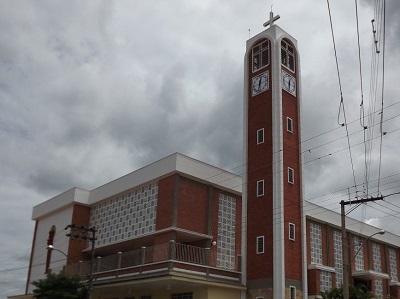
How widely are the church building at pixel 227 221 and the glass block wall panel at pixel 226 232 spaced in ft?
0.23

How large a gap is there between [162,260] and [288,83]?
587 inches

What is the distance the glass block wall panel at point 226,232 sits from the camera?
35.1 meters

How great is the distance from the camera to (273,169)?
106 feet

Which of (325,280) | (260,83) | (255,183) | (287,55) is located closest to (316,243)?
(325,280)

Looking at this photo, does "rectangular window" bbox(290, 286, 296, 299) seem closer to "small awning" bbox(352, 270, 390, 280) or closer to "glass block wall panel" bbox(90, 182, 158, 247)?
"glass block wall panel" bbox(90, 182, 158, 247)

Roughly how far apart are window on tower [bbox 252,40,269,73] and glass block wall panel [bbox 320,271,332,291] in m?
14.7

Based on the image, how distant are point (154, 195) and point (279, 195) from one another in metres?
8.95

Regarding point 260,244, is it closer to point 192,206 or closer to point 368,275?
point 192,206

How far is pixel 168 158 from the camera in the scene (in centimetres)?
3444

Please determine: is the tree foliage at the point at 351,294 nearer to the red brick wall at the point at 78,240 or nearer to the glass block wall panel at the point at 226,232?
the glass block wall panel at the point at 226,232

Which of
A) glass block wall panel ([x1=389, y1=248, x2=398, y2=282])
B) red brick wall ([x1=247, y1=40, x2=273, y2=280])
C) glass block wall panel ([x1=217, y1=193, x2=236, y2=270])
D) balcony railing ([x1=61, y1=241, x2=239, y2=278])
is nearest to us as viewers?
balcony railing ([x1=61, y1=241, x2=239, y2=278])

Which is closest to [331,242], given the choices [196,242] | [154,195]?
[196,242]

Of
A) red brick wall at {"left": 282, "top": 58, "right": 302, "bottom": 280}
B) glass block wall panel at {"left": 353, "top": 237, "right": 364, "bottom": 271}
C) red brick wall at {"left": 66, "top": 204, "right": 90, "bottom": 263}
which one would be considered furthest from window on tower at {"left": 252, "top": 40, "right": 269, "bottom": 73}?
glass block wall panel at {"left": 353, "top": 237, "right": 364, "bottom": 271}

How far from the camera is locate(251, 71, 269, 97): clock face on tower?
34969mm
